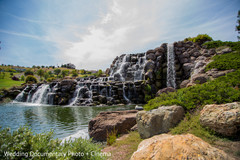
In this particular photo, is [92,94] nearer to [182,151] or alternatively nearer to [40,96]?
[40,96]

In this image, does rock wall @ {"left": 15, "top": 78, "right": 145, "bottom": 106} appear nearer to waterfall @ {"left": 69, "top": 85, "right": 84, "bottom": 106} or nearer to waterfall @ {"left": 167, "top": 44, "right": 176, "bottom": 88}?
waterfall @ {"left": 69, "top": 85, "right": 84, "bottom": 106}

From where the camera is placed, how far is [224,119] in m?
4.36

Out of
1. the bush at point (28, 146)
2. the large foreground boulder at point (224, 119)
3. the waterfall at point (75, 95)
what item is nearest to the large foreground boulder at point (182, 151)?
the bush at point (28, 146)

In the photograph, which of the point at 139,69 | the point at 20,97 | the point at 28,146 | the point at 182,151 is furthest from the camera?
the point at 20,97

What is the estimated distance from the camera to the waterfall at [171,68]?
31.8 m

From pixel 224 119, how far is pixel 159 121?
8.50ft

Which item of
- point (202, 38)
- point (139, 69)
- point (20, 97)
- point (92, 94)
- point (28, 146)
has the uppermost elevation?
point (202, 38)

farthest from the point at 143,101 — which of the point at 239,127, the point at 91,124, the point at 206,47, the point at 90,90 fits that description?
the point at 239,127

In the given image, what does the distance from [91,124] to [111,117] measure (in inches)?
65.3

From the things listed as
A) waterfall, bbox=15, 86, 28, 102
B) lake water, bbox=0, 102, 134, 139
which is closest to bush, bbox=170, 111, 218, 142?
lake water, bbox=0, 102, 134, 139

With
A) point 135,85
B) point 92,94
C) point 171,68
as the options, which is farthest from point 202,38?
point 92,94

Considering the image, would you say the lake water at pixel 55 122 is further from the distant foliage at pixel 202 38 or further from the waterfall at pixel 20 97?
the distant foliage at pixel 202 38

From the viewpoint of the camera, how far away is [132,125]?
9.13 m

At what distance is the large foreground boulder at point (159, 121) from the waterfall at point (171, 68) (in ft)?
90.1
